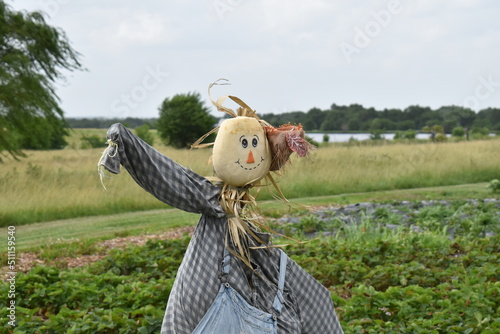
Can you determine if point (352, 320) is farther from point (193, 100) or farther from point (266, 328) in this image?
point (193, 100)

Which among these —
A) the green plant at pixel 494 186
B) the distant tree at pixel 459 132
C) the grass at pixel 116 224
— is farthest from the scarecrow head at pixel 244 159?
the distant tree at pixel 459 132

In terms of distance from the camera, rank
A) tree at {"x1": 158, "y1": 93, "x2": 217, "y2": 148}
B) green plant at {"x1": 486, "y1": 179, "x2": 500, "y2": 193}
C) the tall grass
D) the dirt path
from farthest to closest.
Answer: tree at {"x1": 158, "y1": 93, "x2": 217, "y2": 148} → green plant at {"x1": 486, "y1": 179, "x2": 500, "y2": 193} → the tall grass → the dirt path

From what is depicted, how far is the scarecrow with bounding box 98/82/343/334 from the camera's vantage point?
2.71 meters

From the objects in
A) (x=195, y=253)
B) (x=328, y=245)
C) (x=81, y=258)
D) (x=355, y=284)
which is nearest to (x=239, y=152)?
(x=195, y=253)

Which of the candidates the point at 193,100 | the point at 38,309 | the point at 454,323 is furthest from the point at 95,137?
the point at 454,323

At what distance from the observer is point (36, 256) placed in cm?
706

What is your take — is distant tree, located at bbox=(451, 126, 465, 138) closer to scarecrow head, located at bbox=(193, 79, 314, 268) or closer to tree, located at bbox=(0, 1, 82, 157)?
tree, located at bbox=(0, 1, 82, 157)

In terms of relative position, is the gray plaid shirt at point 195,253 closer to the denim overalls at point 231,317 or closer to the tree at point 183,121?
the denim overalls at point 231,317

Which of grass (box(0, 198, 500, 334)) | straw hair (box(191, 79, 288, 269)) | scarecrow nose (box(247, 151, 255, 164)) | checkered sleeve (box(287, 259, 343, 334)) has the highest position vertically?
scarecrow nose (box(247, 151, 255, 164))

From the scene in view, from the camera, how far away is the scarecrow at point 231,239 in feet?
8.90

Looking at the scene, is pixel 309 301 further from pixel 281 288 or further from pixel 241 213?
pixel 241 213

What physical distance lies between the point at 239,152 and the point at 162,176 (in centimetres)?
36

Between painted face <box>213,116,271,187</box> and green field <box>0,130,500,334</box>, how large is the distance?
0.32m

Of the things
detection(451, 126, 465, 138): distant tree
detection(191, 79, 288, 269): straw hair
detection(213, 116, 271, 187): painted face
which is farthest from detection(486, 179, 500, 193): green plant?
detection(451, 126, 465, 138): distant tree
